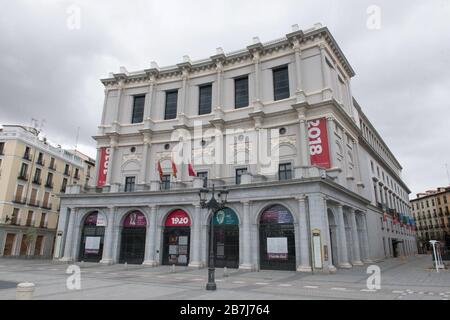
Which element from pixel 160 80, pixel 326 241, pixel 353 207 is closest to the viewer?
pixel 326 241

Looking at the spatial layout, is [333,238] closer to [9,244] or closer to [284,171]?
[284,171]

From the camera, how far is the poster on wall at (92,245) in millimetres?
30073

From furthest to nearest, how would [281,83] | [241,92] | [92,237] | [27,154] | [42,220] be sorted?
[42,220] < [27,154] < [241,92] < [281,83] < [92,237]

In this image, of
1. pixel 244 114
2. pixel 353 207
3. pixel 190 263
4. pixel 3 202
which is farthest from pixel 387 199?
pixel 3 202

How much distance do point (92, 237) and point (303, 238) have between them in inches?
805

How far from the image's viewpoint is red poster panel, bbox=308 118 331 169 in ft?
87.2

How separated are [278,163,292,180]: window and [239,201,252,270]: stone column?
184 inches

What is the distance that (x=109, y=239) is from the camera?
29234 millimetres

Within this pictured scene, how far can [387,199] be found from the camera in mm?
47969

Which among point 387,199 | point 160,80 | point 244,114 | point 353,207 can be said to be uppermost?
point 160,80

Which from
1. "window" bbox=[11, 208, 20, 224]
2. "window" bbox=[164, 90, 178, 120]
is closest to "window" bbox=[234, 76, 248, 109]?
"window" bbox=[164, 90, 178, 120]

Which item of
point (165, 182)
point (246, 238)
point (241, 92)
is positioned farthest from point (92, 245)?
point (241, 92)
